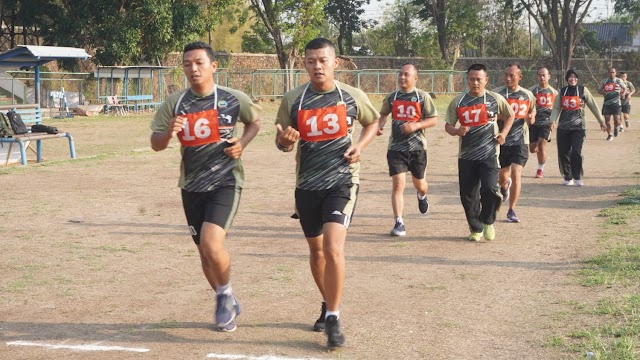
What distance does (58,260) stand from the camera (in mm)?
9578

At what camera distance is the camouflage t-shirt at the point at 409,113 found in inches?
451

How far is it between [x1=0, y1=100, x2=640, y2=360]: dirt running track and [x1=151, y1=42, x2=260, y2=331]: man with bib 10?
44 cm

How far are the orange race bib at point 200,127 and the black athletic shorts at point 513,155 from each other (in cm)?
685

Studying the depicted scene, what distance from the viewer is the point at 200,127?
677cm

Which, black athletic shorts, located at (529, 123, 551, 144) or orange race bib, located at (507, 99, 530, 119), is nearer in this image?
orange race bib, located at (507, 99, 530, 119)

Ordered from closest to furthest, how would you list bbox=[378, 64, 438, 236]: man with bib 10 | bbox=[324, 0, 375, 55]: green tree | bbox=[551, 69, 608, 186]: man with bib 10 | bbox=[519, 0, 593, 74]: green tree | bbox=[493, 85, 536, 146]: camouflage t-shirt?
bbox=[378, 64, 438, 236]: man with bib 10, bbox=[493, 85, 536, 146]: camouflage t-shirt, bbox=[551, 69, 608, 186]: man with bib 10, bbox=[519, 0, 593, 74]: green tree, bbox=[324, 0, 375, 55]: green tree

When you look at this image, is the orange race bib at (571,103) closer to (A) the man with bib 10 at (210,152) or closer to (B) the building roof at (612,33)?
(A) the man with bib 10 at (210,152)

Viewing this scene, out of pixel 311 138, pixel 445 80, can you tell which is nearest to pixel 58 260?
pixel 311 138

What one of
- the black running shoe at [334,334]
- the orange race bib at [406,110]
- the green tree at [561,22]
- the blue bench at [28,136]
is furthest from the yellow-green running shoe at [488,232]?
the green tree at [561,22]

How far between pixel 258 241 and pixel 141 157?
1072 cm

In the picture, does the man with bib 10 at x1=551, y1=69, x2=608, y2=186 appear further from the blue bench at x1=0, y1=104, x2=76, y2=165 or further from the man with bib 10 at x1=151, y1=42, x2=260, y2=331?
the man with bib 10 at x1=151, y1=42, x2=260, y2=331

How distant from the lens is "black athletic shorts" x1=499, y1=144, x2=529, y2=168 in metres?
12.8

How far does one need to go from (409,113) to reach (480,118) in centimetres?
98

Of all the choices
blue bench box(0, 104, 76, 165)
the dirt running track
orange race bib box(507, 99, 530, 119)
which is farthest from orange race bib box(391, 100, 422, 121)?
blue bench box(0, 104, 76, 165)
